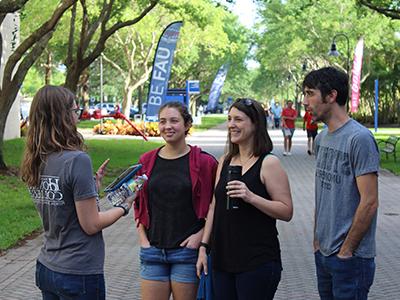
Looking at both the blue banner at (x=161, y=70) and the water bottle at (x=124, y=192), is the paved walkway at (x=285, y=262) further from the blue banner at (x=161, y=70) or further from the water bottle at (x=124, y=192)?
the blue banner at (x=161, y=70)

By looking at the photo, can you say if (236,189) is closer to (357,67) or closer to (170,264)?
(170,264)

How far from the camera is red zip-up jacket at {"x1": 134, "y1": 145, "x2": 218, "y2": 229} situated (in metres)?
4.43

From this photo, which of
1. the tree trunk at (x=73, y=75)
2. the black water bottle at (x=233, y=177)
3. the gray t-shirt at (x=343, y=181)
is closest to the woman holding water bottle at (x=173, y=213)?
the black water bottle at (x=233, y=177)

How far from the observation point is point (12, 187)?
15.5m

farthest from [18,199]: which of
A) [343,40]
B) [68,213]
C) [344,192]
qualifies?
[343,40]

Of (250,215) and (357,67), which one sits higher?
(357,67)

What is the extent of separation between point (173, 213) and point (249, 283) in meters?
0.65

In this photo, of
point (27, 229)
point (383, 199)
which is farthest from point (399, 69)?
point (27, 229)

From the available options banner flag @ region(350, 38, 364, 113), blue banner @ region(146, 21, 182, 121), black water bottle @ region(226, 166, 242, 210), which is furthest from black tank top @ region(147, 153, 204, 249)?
banner flag @ region(350, 38, 364, 113)

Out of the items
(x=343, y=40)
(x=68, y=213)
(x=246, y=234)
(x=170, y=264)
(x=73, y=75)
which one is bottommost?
(x=170, y=264)

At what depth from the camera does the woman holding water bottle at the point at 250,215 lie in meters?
4.05

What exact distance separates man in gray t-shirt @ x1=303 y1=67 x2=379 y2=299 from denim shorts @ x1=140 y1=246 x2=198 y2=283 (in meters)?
0.74

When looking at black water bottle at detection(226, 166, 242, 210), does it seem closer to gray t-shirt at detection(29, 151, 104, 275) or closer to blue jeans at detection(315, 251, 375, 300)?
blue jeans at detection(315, 251, 375, 300)

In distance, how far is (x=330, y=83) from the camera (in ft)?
13.0
